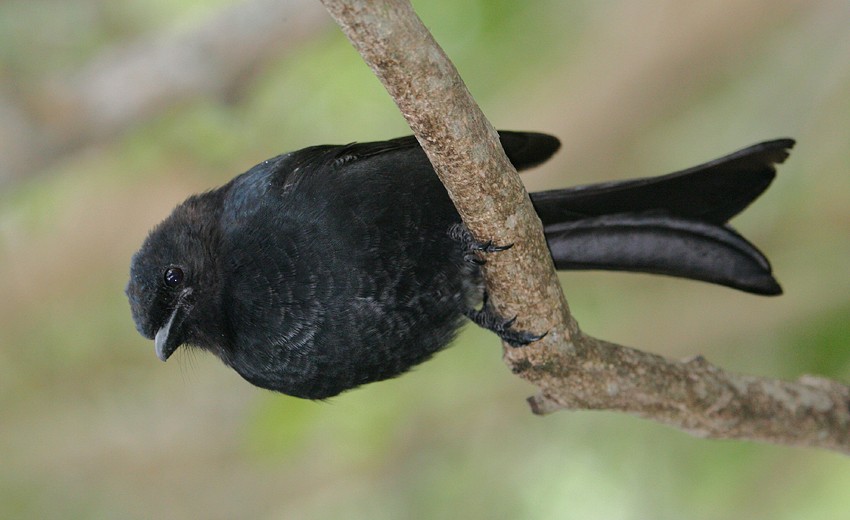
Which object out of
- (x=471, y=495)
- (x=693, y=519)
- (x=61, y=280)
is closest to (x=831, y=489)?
(x=693, y=519)

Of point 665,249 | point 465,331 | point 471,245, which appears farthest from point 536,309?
point 465,331

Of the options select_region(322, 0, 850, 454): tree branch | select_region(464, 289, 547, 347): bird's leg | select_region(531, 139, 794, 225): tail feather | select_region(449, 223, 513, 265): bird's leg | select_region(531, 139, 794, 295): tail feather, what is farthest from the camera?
select_region(531, 139, 794, 295): tail feather

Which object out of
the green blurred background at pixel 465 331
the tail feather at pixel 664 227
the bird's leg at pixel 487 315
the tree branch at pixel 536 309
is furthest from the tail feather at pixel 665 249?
the green blurred background at pixel 465 331

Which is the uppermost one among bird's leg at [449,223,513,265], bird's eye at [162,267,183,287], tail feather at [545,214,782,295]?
bird's eye at [162,267,183,287]

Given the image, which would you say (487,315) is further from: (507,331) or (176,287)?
(176,287)

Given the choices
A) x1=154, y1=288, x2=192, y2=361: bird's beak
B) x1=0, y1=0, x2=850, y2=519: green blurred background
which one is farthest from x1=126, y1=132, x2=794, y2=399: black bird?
x1=0, y1=0, x2=850, y2=519: green blurred background

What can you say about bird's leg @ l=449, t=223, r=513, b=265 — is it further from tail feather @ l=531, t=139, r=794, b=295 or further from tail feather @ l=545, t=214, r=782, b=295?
tail feather @ l=545, t=214, r=782, b=295

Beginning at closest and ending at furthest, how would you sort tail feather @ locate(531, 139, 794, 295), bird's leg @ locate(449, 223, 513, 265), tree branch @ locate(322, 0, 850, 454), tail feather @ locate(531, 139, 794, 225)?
tree branch @ locate(322, 0, 850, 454)
bird's leg @ locate(449, 223, 513, 265)
tail feather @ locate(531, 139, 794, 225)
tail feather @ locate(531, 139, 794, 295)

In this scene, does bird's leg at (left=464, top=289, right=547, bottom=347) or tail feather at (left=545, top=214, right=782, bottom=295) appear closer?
bird's leg at (left=464, top=289, right=547, bottom=347)
